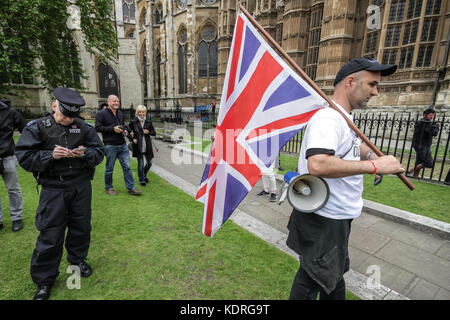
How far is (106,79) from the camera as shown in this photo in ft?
128

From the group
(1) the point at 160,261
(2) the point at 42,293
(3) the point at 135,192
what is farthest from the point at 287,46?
(2) the point at 42,293

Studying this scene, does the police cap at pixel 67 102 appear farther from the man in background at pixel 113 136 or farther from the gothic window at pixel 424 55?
the gothic window at pixel 424 55

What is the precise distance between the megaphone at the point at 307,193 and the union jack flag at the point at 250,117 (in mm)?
384

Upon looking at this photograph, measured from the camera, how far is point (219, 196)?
217cm

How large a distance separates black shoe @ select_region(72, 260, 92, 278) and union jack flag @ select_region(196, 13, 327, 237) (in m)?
1.66

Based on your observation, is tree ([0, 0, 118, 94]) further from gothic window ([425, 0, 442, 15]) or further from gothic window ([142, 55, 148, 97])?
gothic window ([142, 55, 148, 97])

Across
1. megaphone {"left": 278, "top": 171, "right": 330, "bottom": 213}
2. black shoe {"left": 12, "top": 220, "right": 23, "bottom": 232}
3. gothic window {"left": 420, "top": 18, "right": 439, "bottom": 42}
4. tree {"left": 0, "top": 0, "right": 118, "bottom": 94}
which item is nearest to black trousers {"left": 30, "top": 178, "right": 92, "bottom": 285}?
black shoe {"left": 12, "top": 220, "right": 23, "bottom": 232}

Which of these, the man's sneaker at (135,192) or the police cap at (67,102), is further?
the man's sneaker at (135,192)

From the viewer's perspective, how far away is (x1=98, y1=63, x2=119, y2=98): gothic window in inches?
1515

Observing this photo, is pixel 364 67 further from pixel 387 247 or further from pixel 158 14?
pixel 158 14

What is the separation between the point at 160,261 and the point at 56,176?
1.60 metres

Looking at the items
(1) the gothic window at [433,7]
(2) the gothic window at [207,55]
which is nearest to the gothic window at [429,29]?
(1) the gothic window at [433,7]

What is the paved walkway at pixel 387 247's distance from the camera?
259cm

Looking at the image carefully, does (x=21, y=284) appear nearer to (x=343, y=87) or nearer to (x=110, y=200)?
(x=110, y=200)
